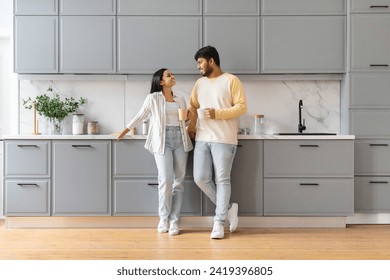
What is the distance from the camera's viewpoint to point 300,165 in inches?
157

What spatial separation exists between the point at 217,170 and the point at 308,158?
2.79ft

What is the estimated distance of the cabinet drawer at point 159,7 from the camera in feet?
13.7

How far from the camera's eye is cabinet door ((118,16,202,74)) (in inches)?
165

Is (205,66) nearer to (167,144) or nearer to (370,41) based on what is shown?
(167,144)

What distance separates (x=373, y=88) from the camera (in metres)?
4.14

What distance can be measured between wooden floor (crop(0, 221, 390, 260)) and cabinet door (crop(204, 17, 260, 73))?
1.50 m

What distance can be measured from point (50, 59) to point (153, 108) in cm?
116

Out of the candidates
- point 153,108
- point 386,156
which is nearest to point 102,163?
point 153,108

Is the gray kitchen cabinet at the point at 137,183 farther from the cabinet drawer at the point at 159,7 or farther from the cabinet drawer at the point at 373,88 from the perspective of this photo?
the cabinet drawer at the point at 373,88

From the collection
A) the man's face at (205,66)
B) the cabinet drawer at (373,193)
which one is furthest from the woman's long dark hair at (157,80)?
the cabinet drawer at (373,193)

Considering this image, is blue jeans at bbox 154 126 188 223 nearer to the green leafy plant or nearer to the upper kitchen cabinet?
the green leafy plant

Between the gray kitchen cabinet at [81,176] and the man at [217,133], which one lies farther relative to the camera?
the gray kitchen cabinet at [81,176]

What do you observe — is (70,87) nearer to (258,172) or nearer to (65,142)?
(65,142)

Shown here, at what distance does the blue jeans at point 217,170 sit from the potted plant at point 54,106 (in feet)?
4.46
